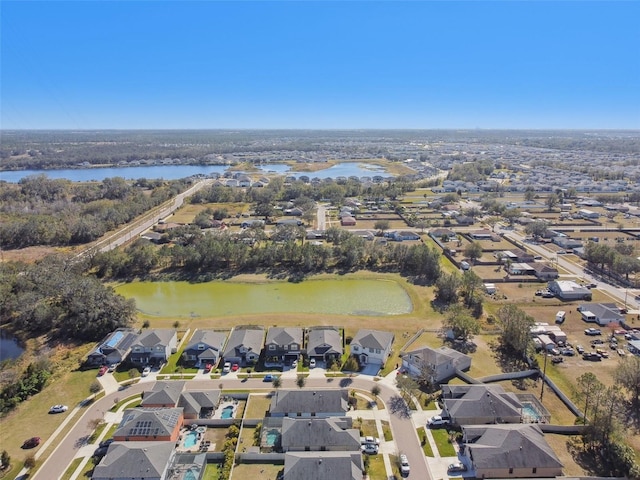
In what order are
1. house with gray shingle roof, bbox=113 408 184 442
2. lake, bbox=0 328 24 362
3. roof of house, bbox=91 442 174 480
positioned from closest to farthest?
roof of house, bbox=91 442 174 480 < house with gray shingle roof, bbox=113 408 184 442 < lake, bbox=0 328 24 362

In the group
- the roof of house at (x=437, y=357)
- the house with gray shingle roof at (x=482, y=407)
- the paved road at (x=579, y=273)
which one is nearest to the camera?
the house with gray shingle roof at (x=482, y=407)

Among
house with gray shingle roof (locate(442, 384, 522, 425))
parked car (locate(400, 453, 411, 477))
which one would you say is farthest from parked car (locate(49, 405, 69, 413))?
house with gray shingle roof (locate(442, 384, 522, 425))

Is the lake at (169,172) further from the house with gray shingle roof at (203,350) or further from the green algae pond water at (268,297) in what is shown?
the house with gray shingle roof at (203,350)

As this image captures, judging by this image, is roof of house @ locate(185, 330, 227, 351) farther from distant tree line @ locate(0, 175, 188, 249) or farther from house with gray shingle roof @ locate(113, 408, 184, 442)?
distant tree line @ locate(0, 175, 188, 249)

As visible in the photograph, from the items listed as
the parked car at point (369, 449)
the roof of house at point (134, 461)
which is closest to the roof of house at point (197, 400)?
the roof of house at point (134, 461)

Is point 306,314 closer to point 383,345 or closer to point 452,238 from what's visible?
point 383,345

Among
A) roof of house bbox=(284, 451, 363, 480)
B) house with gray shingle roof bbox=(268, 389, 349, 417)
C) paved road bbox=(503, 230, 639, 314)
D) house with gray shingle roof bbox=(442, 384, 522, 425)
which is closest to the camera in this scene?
roof of house bbox=(284, 451, 363, 480)
